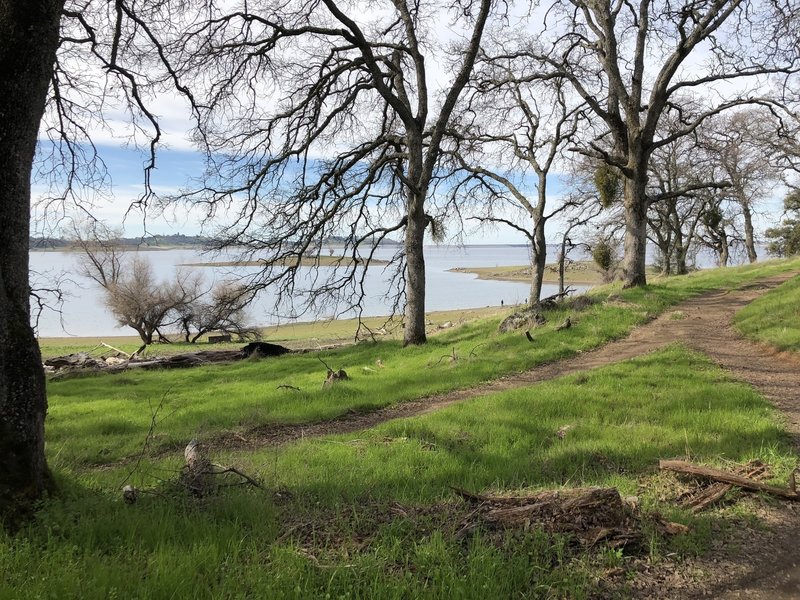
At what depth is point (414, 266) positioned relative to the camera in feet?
45.6

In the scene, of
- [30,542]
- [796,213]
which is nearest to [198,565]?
[30,542]

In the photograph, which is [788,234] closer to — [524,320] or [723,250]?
[723,250]

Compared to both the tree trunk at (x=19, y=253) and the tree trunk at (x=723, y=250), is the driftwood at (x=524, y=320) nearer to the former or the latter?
the tree trunk at (x=19, y=253)

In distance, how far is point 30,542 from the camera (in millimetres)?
3020

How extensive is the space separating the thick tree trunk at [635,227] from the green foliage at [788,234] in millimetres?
21988

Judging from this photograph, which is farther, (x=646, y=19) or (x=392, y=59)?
(x=646, y=19)

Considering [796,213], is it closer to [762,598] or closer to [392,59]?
[392,59]

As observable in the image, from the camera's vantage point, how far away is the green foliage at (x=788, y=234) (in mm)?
32562

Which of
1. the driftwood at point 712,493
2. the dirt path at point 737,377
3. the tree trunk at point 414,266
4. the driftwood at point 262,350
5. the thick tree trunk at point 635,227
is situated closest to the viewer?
the dirt path at point 737,377

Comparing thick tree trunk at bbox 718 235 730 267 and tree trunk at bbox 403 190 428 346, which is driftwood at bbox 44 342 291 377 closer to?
tree trunk at bbox 403 190 428 346

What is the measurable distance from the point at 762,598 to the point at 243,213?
39.7 feet

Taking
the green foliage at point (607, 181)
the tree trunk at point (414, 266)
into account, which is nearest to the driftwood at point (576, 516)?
the tree trunk at point (414, 266)

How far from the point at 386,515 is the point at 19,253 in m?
3.30

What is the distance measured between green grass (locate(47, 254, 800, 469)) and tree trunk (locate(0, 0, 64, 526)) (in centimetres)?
223
